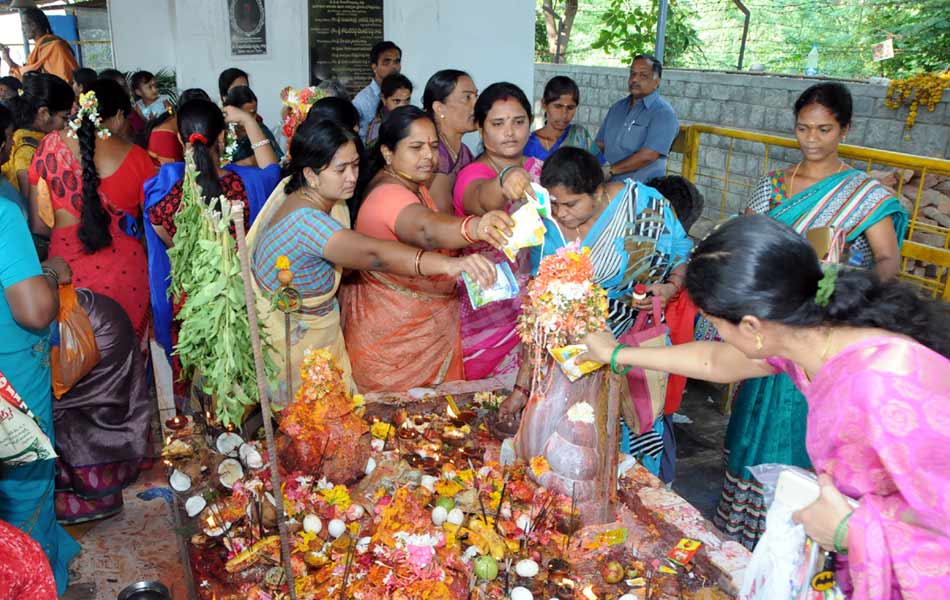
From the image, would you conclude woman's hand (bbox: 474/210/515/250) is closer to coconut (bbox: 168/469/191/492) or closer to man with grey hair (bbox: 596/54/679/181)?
coconut (bbox: 168/469/191/492)

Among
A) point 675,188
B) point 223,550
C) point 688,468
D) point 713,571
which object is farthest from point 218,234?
point 688,468

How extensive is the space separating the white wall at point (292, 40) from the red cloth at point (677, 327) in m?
4.41

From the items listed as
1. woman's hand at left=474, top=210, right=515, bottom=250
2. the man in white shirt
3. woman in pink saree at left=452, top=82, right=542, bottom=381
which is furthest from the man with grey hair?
woman's hand at left=474, top=210, right=515, bottom=250

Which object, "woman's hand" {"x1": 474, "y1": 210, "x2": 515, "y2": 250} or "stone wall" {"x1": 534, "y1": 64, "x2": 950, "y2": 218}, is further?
"stone wall" {"x1": 534, "y1": 64, "x2": 950, "y2": 218}

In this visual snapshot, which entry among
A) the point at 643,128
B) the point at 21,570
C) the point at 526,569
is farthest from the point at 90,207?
the point at 643,128

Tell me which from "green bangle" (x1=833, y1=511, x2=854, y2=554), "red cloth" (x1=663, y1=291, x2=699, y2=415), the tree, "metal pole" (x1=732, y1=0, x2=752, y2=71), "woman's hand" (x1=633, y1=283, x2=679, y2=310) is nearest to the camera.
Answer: "green bangle" (x1=833, y1=511, x2=854, y2=554)

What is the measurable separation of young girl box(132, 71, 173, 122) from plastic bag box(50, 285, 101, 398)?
13.8ft

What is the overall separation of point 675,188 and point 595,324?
210cm

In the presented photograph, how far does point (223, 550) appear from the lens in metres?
2.25

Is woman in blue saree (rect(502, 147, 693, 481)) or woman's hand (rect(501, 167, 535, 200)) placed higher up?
woman's hand (rect(501, 167, 535, 200))

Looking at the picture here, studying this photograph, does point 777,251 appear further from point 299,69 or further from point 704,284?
point 299,69

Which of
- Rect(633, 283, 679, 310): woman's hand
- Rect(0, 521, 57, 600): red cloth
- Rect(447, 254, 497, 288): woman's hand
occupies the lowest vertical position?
Rect(0, 521, 57, 600): red cloth

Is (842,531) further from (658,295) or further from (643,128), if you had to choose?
(643,128)

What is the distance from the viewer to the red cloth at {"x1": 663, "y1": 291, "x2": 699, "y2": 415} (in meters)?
3.32
